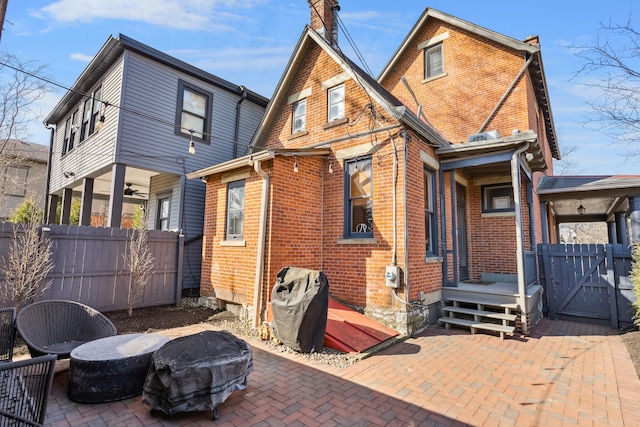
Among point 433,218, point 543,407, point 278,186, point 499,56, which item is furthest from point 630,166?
point 278,186

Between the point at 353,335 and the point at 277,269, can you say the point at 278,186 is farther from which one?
the point at 353,335

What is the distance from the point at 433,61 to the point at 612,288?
8.89 metres

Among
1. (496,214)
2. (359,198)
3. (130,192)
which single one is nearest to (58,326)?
(359,198)

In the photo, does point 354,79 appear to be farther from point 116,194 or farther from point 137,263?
point 116,194

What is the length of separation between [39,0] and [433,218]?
889cm

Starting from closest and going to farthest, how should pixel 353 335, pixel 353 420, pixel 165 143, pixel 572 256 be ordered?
pixel 353 420 → pixel 353 335 → pixel 572 256 → pixel 165 143

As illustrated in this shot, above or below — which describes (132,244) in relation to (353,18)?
below

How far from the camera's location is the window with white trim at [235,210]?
25.2 feet

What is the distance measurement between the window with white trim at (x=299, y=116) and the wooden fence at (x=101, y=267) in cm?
452

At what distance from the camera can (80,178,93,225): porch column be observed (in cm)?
1051

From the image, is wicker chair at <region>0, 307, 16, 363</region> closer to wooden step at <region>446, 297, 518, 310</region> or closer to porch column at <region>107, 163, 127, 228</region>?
porch column at <region>107, 163, 127, 228</region>

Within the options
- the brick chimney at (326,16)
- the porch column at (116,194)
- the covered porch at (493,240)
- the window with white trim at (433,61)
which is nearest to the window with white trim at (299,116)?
the brick chimney at (326,16)

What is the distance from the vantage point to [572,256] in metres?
7.97

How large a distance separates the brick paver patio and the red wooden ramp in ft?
1.01
